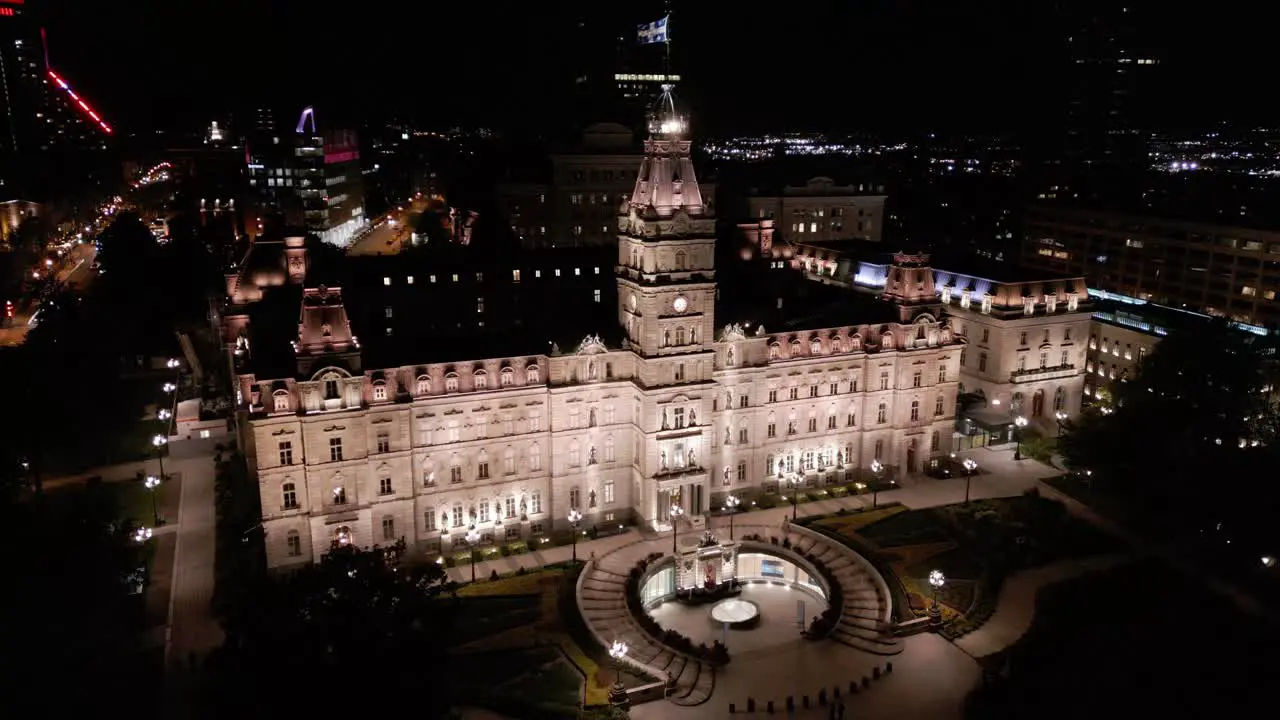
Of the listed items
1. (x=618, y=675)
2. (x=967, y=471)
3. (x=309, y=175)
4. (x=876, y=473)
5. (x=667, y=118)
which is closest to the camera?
(x=618, y=675)

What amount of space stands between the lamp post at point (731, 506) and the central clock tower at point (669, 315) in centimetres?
262

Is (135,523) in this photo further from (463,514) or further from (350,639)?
(350,639)

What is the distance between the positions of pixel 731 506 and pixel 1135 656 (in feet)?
96.0

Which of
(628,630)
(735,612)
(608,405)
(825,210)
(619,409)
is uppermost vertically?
(825,210)

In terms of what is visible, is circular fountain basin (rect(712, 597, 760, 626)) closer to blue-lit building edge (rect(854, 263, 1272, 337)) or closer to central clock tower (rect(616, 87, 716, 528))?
central clock tower (rect(616, 87, 716, 528))

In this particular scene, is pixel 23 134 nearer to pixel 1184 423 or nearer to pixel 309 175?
pixel 309 175

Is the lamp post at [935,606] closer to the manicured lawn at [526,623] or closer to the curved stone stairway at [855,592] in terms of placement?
the curved stone stairway at [855,592]

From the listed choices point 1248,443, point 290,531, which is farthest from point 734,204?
point 290,531

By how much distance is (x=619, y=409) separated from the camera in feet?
231

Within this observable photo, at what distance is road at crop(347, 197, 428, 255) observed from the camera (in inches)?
5861

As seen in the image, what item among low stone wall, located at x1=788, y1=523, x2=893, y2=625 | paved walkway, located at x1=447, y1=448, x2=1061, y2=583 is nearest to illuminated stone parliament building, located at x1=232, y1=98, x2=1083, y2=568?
paved walkway, located at x1=447, y1=448, x2=1061, y2=583

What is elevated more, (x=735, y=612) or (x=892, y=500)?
(x=892, y=500)

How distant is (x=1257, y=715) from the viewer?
161 feet

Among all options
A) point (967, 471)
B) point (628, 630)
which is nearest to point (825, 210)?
point (967, 471)
